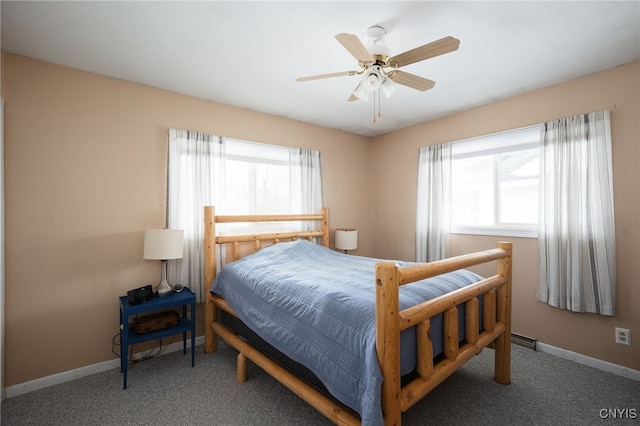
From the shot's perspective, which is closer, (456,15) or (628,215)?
(456,15)

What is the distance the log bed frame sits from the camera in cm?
128

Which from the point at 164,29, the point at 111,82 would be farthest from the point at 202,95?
the point at 164,29

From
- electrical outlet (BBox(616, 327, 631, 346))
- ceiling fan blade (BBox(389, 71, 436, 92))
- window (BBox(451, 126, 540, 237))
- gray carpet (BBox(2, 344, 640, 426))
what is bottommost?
gray carpet (BBox(2, 344, 640, 426))

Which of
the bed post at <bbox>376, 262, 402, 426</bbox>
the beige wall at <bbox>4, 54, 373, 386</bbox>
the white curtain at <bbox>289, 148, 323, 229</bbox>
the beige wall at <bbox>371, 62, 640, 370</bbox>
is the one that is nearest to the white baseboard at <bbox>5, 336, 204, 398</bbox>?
the beige wall at <bbox>4, 54, 373, 386</bbox>

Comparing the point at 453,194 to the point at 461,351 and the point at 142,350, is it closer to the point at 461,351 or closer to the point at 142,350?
the point at 461,351

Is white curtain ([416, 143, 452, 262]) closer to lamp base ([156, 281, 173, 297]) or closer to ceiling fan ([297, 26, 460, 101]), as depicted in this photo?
ceiling fan ([297, 26, 460, 101])

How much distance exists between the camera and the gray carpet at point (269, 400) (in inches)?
72.0

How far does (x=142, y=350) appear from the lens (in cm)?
262

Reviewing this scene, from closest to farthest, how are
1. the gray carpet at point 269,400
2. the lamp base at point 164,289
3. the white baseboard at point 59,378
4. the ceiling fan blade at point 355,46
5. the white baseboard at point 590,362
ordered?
the ceiling fan blade at point 355,46, the gray carpet at point 269,400, the white baseboard at point 59,378, the white baseboard at point 590,362, the lamp base at point 164,289

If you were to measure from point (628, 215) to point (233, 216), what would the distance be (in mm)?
3533

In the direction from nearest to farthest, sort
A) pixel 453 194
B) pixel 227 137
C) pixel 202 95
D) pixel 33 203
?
1. pixel 33 203
2. pixel 202 95
3. pixel 227 137
4. pixel 453 194

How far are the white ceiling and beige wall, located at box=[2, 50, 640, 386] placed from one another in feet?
0.61
